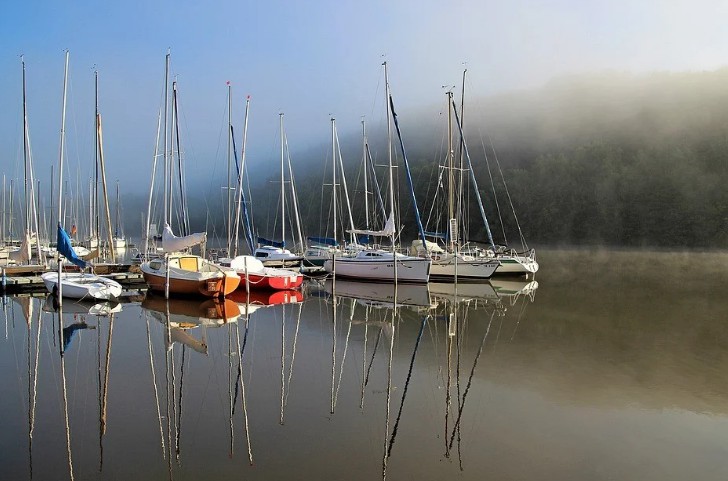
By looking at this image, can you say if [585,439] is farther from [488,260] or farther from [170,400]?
[488,260]

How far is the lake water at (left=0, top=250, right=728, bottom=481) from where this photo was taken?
7.96 metres

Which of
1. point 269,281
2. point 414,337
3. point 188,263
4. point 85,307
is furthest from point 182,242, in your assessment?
point 414,337

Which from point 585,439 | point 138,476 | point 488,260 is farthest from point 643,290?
point 138,476

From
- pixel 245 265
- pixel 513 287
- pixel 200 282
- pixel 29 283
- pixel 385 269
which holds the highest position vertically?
pixel 245 265

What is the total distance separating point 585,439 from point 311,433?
4.27 metres

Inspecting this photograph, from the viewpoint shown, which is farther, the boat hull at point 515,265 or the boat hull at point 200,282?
the boat hull at point 515,265

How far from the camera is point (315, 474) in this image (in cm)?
750

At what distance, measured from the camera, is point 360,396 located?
37.0ft

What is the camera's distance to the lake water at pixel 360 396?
7.96m

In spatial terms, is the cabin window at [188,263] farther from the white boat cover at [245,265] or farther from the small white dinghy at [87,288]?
the small white dinghy at [87,288]

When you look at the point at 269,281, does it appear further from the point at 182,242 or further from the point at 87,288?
the point at 87,288

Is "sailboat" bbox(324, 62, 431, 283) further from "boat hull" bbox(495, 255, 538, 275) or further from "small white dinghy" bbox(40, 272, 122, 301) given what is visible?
"small white dinghy" bbox(40, 272, 122, 301)

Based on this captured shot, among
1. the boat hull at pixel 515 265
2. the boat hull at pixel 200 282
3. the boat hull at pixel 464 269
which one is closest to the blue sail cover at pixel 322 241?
the boat hull at pixel 464 269

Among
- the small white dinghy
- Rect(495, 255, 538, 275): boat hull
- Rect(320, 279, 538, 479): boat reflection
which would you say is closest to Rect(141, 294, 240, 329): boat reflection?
the small white dinghy
